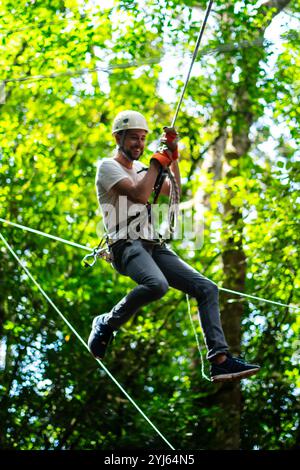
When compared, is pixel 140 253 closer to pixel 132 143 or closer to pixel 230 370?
pixel 132 143

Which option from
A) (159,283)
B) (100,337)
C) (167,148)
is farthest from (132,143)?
(100,337)

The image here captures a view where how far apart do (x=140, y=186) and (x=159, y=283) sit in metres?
0.52

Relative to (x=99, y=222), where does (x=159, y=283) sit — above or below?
below

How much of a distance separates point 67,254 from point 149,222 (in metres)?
7.45

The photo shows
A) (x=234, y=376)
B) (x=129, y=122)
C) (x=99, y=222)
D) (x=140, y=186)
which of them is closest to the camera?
(x=234, y=376)

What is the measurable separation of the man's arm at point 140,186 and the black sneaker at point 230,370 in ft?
3.08

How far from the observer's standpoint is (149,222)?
5043 millimetres

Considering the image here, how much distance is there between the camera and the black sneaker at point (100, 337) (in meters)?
5.10

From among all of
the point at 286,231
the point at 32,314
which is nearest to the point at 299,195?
the point at 286,231

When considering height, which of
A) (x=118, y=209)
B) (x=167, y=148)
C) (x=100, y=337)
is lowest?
(x=100, y=337)

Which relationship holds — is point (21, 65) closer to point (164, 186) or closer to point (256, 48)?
point (256, 48)

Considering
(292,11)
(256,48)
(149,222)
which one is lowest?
(149,222)

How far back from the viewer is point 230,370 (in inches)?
188

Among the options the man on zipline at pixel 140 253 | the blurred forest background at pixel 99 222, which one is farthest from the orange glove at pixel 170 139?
the blurred forest background at pixel 99 222
